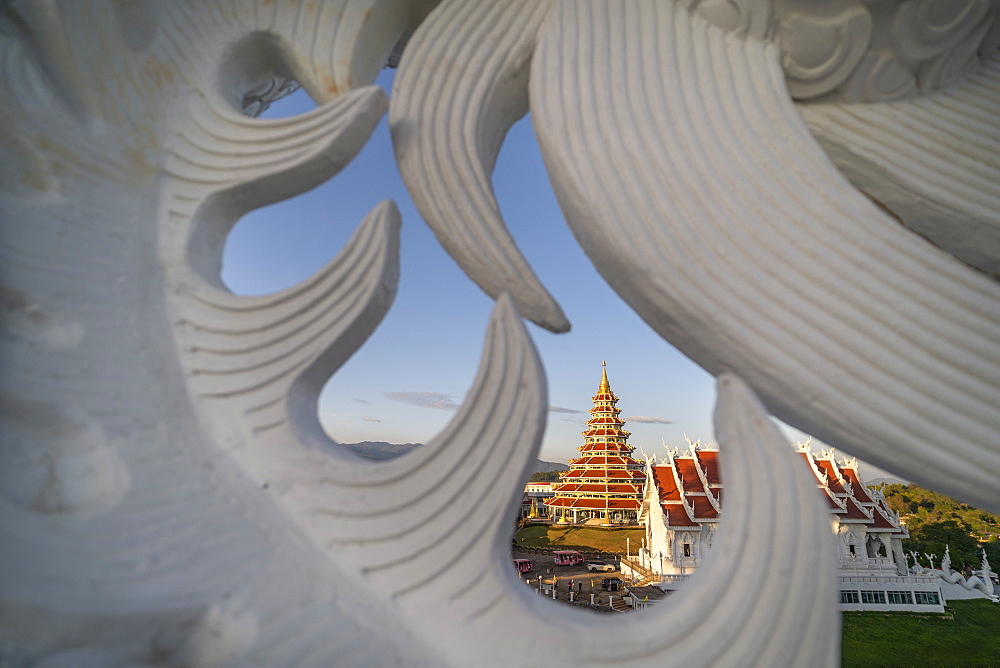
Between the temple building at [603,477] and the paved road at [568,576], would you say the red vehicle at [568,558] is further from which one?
the temple building at [603,477]

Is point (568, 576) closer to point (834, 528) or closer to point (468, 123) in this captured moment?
point (834, 528)

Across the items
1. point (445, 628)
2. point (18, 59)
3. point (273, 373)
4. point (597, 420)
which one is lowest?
point (445, 628)

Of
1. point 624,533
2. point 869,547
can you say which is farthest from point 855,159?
point 624,533

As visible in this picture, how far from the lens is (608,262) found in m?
0.99

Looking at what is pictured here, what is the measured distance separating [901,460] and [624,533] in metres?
12.4

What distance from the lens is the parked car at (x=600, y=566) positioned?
32.9 feet

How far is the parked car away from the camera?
10031 millimetres

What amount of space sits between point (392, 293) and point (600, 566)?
10595 mm

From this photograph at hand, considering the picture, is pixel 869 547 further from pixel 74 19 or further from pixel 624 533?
pixel 74 19

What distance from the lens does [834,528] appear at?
8164 millimetres

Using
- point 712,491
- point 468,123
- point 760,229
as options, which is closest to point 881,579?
point 712,491

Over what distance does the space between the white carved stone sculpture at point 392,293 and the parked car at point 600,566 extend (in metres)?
10.2

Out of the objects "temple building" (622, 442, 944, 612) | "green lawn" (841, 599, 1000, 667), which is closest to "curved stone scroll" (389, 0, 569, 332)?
"green lawn" (841, 599, 1000, 667)

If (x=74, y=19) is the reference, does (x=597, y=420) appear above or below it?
above
